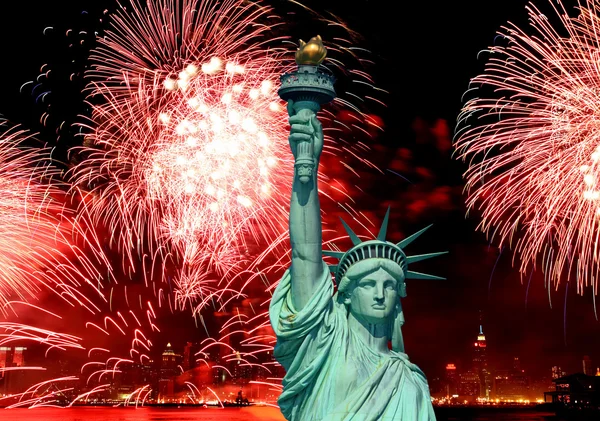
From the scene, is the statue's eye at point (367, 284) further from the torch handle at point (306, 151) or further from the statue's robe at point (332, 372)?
the torch handle at point (306, 151)

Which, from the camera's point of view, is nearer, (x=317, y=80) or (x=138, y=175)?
(x=317, y=80)

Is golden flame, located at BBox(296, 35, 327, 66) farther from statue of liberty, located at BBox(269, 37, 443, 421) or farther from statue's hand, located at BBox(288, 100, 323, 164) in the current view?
statue's hand, located at BBox(288, 100, 323, 164)

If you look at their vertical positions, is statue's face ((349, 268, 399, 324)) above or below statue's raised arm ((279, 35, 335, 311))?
below

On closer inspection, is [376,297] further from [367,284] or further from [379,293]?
[367,284]

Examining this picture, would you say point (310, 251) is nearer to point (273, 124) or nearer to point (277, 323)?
point (277, 323)

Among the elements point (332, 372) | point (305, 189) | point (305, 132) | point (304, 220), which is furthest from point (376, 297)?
point (305, 132)

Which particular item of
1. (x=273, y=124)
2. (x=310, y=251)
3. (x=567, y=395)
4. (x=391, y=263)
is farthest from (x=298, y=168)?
(x=567, y=395)

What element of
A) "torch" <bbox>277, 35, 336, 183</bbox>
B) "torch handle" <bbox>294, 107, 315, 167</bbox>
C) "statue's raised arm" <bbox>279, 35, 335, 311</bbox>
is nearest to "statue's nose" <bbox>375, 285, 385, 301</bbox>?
"statue's raised arm" <bbox>279, 35, 335, 311</bbox>
